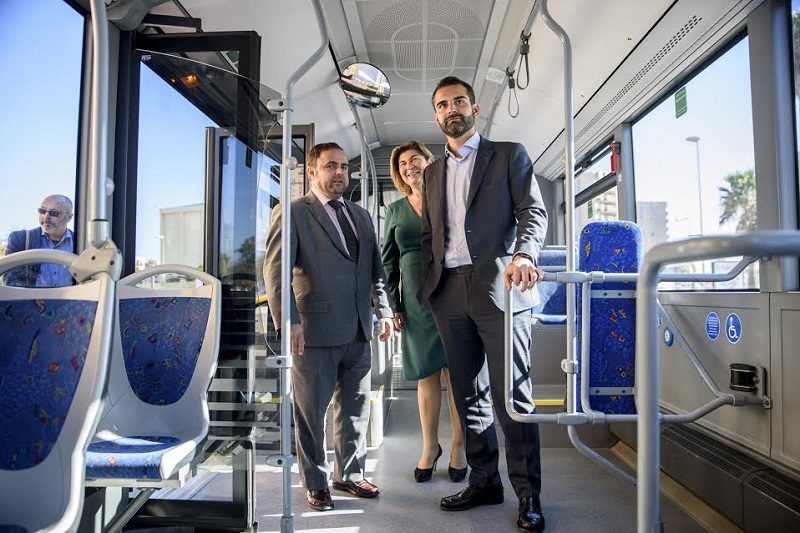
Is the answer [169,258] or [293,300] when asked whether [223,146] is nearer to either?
[169,258]

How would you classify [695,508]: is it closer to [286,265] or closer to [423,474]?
[423,474]

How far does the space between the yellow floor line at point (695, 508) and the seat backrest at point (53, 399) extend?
211 cm

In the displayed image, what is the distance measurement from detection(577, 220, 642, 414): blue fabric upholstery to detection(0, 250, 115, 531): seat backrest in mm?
1590

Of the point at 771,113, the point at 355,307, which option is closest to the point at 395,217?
the point at 355,307

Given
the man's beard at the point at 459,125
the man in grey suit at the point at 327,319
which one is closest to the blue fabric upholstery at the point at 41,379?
the man in grey suit at the point at 327,319

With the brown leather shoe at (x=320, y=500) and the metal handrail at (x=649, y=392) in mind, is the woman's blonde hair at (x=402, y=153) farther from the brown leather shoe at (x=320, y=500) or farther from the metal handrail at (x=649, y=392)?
the metal handrail at (x=649, y=392)

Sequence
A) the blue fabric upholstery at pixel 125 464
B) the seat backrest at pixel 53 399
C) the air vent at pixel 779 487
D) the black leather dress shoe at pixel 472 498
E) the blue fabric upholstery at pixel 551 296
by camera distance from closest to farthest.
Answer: the seat backrest at pixel 53 399, the blue fabric upholstery at pixel 125 464, the air vent at pixel 779 487, the black leather dress shoe at pixel 472 498, the blue fabric upholstery at pixel 551 296

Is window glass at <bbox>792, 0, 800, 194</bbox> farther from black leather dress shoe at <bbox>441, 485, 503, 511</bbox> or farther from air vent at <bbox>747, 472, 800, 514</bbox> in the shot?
black leather dress shoe at <bbox>441, 485, 503, 511</bbox>

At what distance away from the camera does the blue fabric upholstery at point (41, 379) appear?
1177 millimetres

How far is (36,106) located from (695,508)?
9.73ft

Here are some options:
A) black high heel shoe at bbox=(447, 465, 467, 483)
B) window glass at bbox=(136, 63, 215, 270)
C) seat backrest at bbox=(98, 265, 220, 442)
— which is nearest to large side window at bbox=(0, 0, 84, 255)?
window glass at bbox=(136, 63, 215, 270)

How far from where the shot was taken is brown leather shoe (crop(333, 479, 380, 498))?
2449 mm

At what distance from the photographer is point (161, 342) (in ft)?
5.98

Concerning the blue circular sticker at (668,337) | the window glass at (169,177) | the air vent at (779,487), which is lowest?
the air vent at (779,487)
